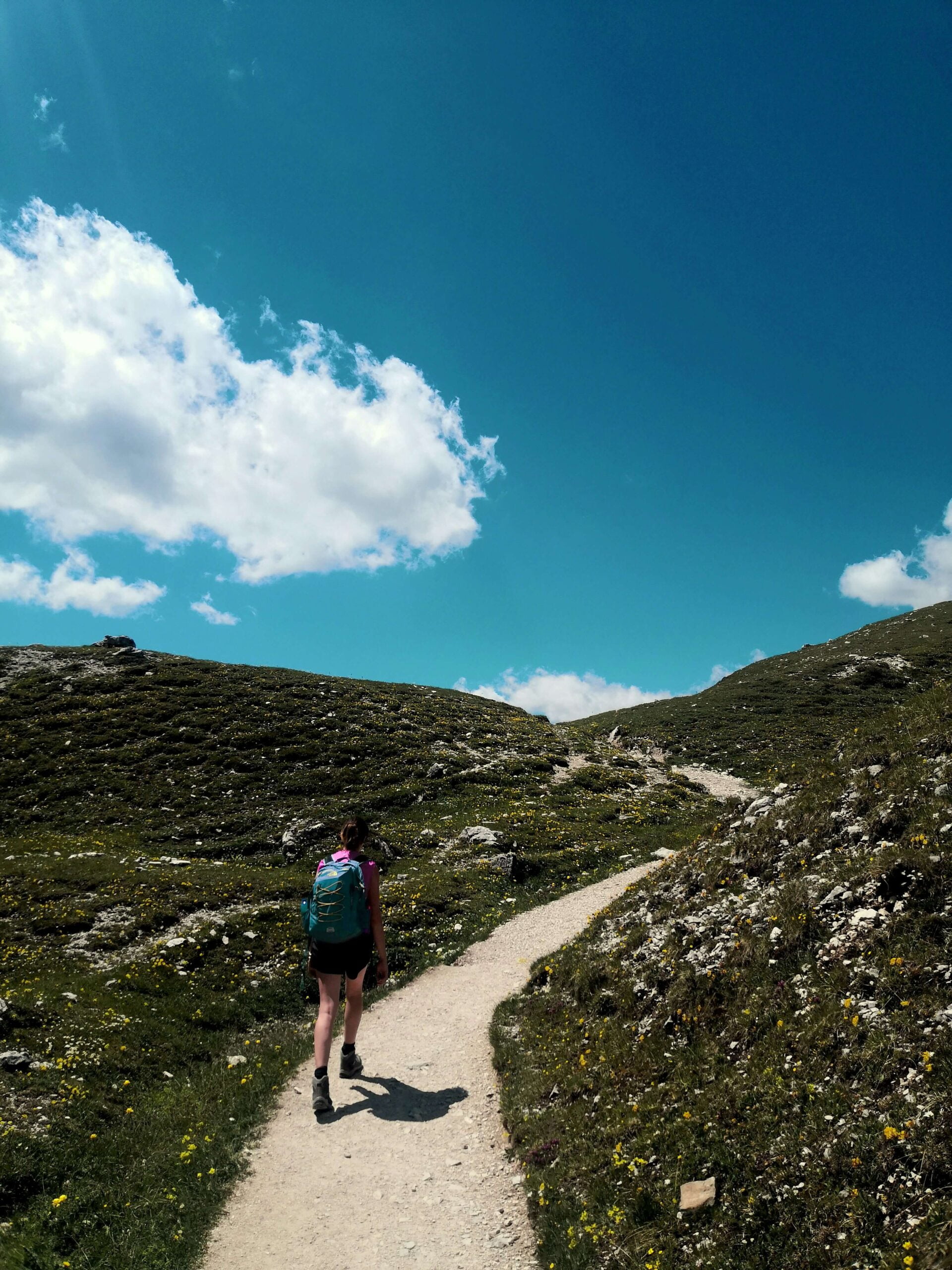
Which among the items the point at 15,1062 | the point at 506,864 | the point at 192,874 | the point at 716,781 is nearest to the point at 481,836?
the point at 506,864

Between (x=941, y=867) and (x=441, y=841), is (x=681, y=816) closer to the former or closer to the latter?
(x=441, y=841)

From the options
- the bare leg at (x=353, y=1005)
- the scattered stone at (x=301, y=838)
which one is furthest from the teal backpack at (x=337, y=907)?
the scattered stone at (x=301, y=838)

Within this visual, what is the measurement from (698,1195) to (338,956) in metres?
6.53

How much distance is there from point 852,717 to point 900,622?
6578 centimetres

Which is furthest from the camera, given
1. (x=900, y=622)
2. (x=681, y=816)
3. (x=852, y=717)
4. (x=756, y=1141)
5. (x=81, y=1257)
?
(x=900, y=622)

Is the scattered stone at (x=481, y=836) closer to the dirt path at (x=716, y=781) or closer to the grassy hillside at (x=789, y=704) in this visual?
the dirt path at (x=716, y=781)

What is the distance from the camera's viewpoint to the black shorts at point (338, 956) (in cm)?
1154

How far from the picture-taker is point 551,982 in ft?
52.9

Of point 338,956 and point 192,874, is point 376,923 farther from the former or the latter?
point 192,874

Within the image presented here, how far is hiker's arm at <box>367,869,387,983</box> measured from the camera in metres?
11.4

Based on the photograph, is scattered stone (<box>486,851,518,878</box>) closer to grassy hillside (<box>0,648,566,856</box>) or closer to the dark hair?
grassy hillside (<box>0,648,566,856</box>)

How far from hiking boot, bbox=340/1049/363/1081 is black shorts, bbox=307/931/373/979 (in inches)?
104

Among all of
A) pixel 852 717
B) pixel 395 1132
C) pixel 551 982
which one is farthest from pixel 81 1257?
pixel 852 717

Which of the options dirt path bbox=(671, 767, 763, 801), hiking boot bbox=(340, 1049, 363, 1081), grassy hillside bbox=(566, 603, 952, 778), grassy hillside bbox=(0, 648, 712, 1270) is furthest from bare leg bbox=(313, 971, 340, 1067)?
grassy hillside bbox=(566, 603, 952, 778)
